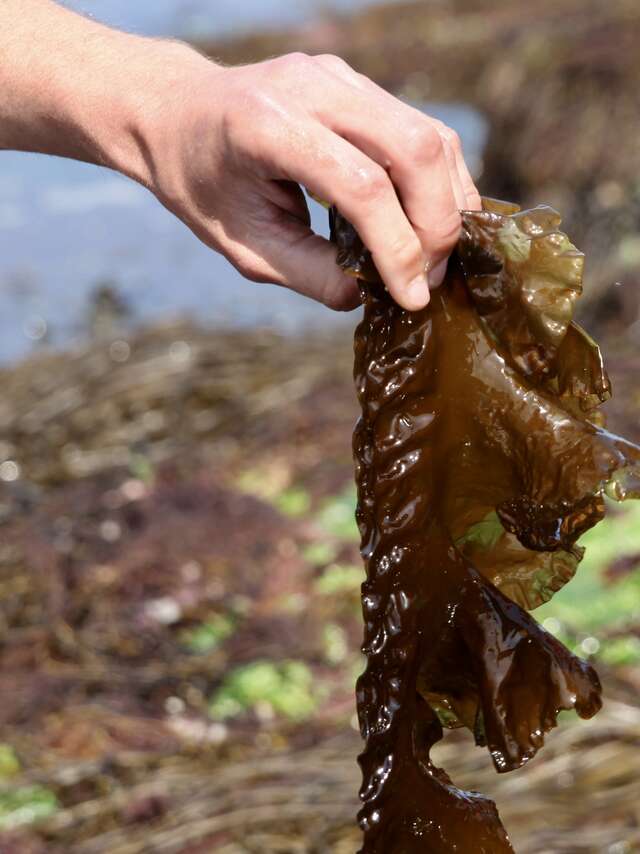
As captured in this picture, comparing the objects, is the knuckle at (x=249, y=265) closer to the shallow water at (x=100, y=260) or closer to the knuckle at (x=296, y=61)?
the knuckle at (x=296, y=61)

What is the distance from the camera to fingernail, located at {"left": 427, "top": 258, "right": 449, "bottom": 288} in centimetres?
153

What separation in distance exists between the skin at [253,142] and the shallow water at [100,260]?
629 centimetres

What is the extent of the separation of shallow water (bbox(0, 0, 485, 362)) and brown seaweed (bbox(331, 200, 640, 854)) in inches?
265

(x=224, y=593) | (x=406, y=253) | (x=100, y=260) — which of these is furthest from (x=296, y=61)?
(x=100, y=260)

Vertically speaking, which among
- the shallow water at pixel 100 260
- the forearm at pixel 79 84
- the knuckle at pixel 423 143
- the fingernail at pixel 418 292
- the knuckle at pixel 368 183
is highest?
the shallow water at pixel 100 260

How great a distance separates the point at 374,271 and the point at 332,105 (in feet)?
0.70

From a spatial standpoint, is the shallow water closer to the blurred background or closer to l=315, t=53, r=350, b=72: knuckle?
the blurred background

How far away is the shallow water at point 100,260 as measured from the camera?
983 cm

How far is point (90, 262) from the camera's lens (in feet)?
38.2

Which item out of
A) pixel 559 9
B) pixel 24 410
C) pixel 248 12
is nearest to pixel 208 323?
pixel 24 410

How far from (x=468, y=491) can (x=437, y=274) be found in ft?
1.03

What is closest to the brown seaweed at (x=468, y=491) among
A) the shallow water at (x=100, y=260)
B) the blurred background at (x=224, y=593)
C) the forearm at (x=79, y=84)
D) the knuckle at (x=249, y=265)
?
the knuckle at (x=249, y=265)

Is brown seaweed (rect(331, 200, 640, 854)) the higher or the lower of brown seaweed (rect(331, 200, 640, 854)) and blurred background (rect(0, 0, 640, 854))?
the lower

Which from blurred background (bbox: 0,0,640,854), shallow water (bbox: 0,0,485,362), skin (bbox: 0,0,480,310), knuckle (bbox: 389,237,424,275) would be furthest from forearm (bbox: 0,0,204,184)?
shallow water (bbox: 0,0,485,362)
